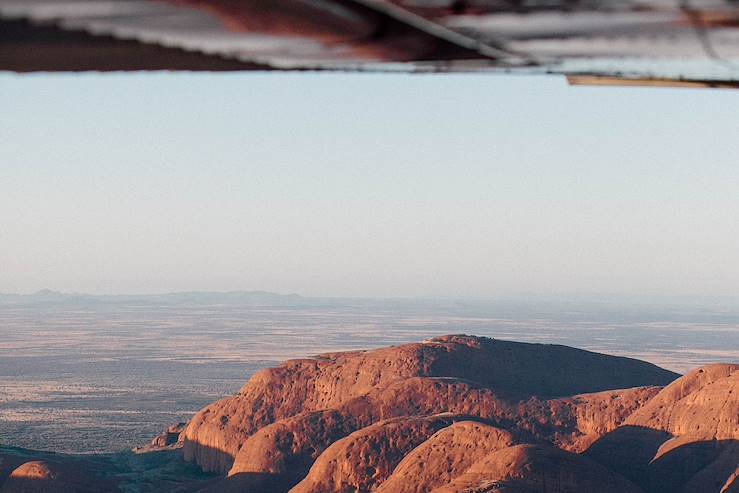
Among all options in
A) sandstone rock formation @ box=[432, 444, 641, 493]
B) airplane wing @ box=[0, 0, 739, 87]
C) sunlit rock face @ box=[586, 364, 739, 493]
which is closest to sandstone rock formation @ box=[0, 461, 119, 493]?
sandstone rock formation @ box=[432, 444, 641, 493]

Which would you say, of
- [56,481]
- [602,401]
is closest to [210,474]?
[56,481]

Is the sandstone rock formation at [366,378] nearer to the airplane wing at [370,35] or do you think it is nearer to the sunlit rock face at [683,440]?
the sunlit rock face at [683,440]

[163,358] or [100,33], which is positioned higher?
[100,33]

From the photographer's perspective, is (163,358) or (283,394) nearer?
(283,394)

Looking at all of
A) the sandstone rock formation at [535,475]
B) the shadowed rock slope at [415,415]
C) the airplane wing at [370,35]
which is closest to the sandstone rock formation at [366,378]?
the shadowed rock slope at [415,415]

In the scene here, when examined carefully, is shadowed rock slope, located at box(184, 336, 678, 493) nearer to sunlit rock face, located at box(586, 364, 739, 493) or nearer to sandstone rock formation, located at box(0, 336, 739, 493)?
sandstone rock formation, located at box(0, 336, 739, 493)

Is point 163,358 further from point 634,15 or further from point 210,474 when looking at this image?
point 634,15
